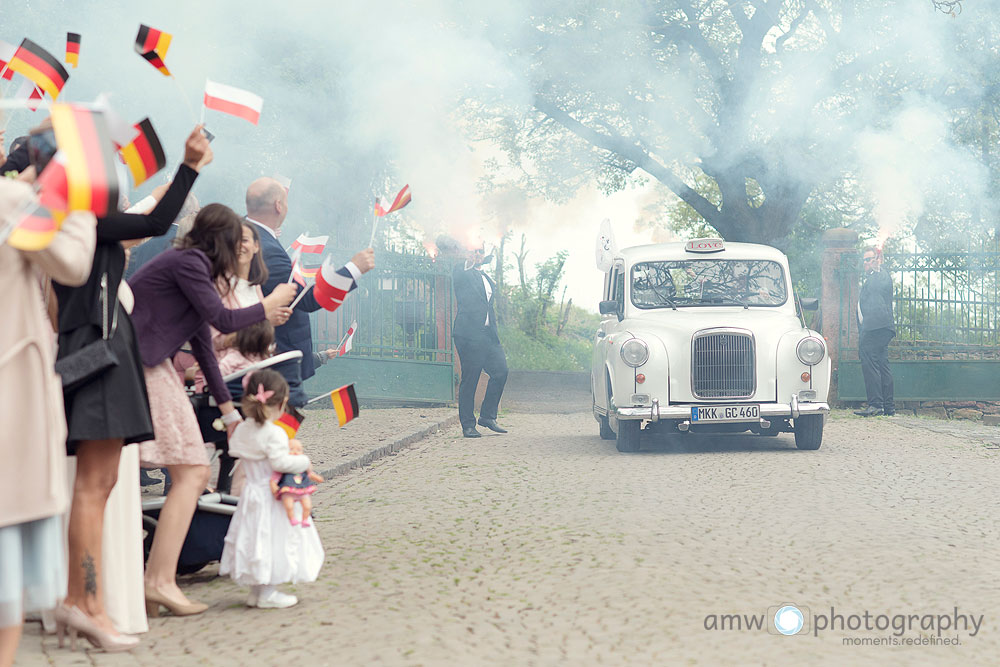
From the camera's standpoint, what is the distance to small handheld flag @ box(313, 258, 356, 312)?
5.25 m

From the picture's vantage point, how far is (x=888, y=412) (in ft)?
47.1

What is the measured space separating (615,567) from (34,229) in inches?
117

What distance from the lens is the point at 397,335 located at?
15.4 meters

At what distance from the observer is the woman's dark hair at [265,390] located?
14.5ft

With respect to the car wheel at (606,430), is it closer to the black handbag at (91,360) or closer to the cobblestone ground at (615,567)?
the cobblestone ground at (615,567)

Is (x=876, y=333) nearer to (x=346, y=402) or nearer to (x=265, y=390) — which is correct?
(x=346, y=402)

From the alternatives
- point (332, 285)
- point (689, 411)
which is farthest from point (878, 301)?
point (332, 285)

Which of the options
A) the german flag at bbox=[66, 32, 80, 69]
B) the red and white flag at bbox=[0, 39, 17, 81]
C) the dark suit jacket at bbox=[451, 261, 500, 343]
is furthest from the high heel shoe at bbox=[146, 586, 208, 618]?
the dark suit jacket at bbox=[451, 261, 500, 343]

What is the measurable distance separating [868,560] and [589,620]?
1.69 metres

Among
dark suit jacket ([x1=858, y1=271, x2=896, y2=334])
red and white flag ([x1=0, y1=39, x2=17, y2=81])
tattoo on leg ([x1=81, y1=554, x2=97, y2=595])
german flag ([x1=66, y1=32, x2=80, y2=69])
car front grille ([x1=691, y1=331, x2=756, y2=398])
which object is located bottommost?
tattoo on leg ([x1=81, y1=554, x2=97, y2=595])

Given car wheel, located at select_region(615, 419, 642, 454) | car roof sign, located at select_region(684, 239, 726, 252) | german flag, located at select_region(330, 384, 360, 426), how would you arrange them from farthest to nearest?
car roof sign, located at select_region(684, 239, 726, 252)
car wheel, located at select_region(615, 419, 642, 454)
german flag, located at select_region(330, 384, 360, 426)

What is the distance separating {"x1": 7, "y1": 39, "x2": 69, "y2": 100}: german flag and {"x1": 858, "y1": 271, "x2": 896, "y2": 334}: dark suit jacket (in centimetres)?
1142

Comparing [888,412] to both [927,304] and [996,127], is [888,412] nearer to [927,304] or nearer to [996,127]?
[927,304]

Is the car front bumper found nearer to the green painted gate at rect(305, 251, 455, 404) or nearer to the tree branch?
the green painted gate at rect(305, 251, 455, 404)
